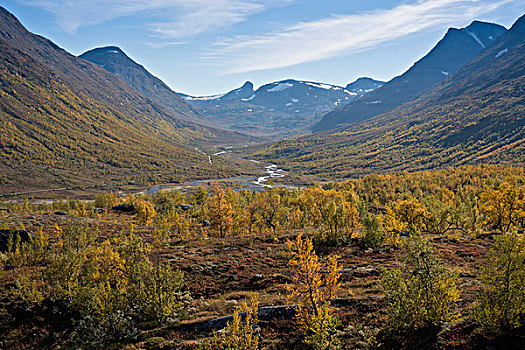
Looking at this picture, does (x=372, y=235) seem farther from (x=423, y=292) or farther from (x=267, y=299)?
(x=423, y=292)

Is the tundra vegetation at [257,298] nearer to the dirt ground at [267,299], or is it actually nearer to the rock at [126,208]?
the dirt ground at [267,299]

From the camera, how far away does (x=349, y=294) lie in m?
31.7

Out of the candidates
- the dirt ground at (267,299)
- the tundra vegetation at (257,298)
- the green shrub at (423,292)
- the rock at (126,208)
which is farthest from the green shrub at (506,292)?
the rock at (126,208)

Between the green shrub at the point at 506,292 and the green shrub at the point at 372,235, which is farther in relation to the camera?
the green shrub at the point at 372,235

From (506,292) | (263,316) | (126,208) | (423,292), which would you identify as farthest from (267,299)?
(126,208)

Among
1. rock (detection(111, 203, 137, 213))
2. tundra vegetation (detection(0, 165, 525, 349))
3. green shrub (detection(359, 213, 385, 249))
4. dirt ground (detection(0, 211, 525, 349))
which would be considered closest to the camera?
tundra vegetation (detection(0, 165, 525, 349))

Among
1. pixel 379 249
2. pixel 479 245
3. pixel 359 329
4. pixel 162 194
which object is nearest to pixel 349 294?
pixel 359 329

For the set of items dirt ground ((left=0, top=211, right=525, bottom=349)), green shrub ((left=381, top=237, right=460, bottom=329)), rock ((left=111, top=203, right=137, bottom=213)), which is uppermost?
green shrub ((left=381, top=237, right=460, bottom=329))

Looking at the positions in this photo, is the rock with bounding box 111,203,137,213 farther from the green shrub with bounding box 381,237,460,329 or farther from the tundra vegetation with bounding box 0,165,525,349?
the green shrub with bounding box 381,237,460,329

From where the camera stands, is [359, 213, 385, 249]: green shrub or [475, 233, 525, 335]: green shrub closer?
[475, 233, 525, 335]: green shrub

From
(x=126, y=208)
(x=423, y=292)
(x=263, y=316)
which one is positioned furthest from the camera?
(x=126, y=208)

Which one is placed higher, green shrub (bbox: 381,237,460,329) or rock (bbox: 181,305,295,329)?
green shrub (bbox: 381,237,460,329)

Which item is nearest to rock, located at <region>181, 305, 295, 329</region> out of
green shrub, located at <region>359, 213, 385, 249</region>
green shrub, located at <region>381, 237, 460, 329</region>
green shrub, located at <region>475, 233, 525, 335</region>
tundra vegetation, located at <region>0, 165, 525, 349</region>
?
tundra vegetation, located at <region>0, 165, 525, 349</region>

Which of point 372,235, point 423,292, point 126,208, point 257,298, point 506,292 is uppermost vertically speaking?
point 506,292
